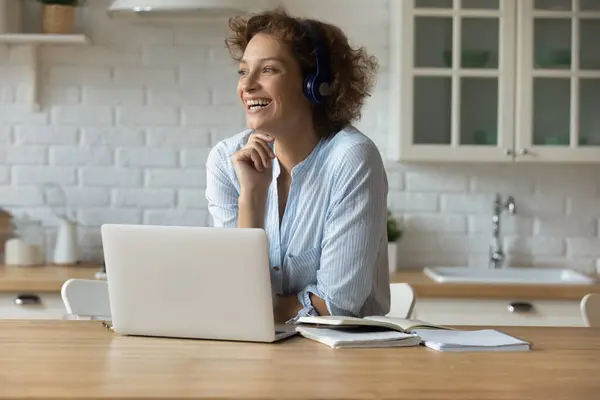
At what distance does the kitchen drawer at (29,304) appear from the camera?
3826mm

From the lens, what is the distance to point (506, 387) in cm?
177

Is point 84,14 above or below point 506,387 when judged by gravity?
above

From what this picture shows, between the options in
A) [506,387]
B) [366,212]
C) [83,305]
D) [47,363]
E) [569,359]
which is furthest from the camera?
[83,305]

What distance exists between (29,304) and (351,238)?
1778 mm

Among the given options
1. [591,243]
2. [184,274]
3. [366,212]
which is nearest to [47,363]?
[184,274]

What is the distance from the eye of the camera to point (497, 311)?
3885 millimetres

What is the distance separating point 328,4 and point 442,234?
1101 mm

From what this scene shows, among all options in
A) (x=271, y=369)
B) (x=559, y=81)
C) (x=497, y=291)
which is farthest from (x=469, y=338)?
(x=559, y=81)

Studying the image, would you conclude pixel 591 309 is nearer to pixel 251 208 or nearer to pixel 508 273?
pixel 251 208

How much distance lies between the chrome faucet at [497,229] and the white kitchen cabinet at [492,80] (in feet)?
1.03

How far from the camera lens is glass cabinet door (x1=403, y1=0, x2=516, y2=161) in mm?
4137

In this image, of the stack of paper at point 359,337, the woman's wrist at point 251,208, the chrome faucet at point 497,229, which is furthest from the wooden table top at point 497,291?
the stack of paper at point 359,337

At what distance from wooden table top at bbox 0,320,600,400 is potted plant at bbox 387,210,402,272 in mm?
1977

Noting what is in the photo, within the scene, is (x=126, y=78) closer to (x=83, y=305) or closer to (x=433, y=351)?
(x=83, y=305)
